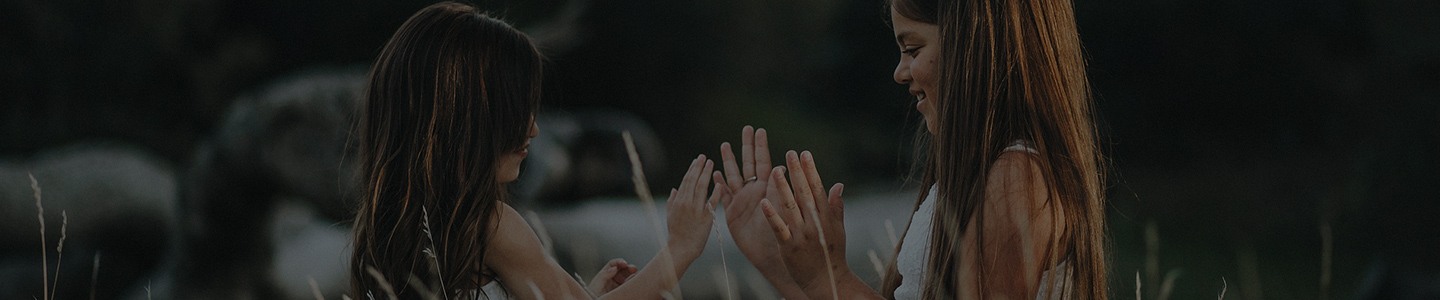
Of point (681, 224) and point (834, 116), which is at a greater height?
point (681, 224)

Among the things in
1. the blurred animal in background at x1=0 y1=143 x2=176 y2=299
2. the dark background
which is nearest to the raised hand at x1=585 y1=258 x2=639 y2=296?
the dark background

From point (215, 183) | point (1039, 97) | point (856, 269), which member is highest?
point (1039, 97)

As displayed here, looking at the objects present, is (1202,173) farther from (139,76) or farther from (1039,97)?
(139,76)

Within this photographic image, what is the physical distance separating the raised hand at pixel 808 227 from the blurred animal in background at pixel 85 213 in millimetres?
2856

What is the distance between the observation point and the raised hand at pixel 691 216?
1.10 metres

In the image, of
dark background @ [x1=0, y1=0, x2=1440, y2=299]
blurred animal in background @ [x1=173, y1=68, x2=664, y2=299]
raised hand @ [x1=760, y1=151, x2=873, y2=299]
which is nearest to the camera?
raised hand @ [x1=760, y1=151, x2=873, y2=299]

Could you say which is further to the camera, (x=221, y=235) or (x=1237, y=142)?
(x=1237, y=142)

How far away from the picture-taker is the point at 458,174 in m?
1.08

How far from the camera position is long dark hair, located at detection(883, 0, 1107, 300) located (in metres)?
0.93

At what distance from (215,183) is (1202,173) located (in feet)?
7.43

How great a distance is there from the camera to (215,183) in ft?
8.46

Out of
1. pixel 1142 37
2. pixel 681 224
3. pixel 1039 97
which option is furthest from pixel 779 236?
pixel 1142 37

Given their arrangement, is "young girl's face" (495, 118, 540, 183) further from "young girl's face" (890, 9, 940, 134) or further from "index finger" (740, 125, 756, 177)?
"young girl's face" (890, 9, 940, 134)

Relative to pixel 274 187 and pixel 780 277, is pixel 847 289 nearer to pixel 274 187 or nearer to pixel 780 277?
pixel 780 277
